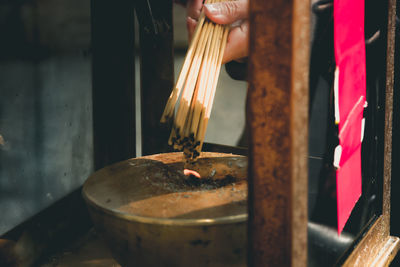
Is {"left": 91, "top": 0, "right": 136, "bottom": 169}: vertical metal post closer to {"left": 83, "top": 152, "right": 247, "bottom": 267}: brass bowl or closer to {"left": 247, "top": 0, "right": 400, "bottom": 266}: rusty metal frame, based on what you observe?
{"left": 83, "top": 152, "right": 247, "bottom": 267}: brass bowl

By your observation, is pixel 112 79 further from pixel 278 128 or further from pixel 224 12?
pixel 278 128

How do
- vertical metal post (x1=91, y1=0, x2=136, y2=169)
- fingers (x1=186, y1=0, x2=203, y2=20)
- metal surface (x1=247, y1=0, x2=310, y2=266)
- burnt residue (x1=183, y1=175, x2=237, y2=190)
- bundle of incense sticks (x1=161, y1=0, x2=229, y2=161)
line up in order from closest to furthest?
metal surface (x1=247, y1=0, x2=310, y2=266) < bundle of incense sticks (x1=161, y1=0, x2=229, y2=161) < burnt residue (x1=183, y1=175, x2=237, y2=190) < fingers (x1=186, y1=0, x2=203, y2=20) < vertical metal post (x1=91, y1=0, x2=136, y2=169)

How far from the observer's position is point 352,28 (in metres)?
1.16

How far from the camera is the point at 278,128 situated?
29.9 inches

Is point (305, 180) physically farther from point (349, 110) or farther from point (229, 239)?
point (349, 110)

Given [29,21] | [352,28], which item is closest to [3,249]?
[29,21]

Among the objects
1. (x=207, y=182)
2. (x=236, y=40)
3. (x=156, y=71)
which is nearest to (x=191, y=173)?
(x=207, y=182)

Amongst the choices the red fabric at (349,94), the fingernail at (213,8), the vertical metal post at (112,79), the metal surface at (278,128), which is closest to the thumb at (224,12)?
the fingernail at (213,8)

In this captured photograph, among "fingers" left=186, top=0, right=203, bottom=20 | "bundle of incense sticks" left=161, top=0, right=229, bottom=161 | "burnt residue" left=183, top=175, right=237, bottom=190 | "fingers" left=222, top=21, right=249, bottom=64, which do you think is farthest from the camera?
"fingers" left=186, top=0, right=203, bottom=20

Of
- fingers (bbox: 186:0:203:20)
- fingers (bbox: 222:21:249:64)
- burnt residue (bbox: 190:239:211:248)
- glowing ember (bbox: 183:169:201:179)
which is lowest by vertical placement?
burnt residue (bbox: 190:239:211:248)

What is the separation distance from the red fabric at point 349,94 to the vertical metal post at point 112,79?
1659 millimetres

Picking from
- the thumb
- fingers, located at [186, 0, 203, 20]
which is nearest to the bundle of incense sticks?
the thumb

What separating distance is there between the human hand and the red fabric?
1.16 ft

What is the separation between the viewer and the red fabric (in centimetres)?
106
